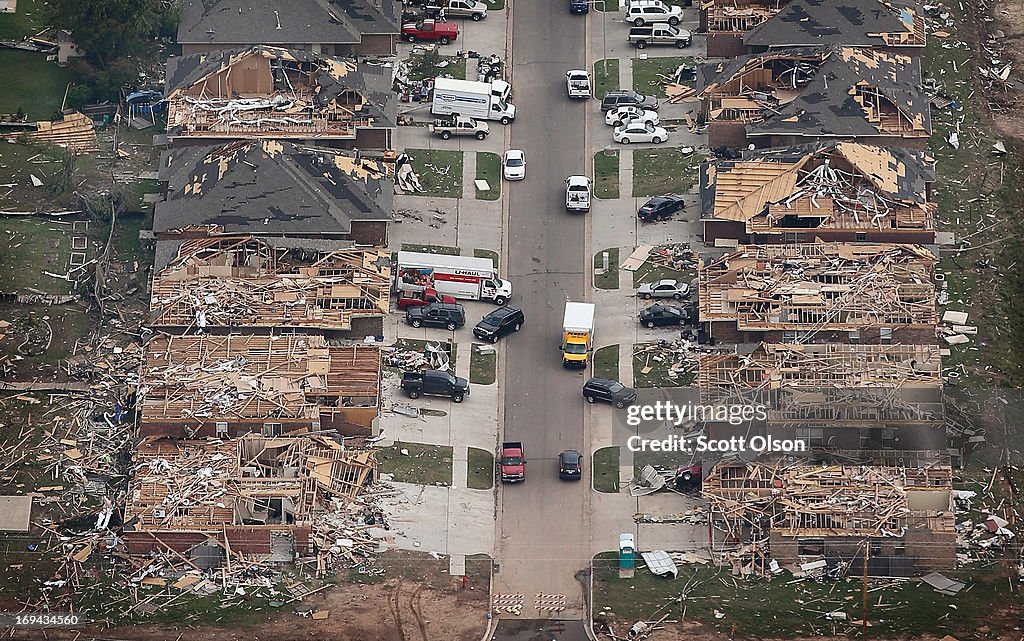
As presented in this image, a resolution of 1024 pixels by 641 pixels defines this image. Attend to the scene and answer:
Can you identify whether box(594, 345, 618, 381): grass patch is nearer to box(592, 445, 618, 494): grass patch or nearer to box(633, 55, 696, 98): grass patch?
box(592, 445, 618, 494): grass patch

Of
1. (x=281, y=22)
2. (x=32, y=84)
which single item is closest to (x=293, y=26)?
(x=281, y=22)

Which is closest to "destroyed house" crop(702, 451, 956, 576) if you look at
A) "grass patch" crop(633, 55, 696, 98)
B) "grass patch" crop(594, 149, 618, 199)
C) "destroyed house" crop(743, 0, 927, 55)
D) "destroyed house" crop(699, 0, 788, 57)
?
"grass patch" crop(594, 149, 618, 199)

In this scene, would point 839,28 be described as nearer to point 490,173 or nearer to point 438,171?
point 490,173

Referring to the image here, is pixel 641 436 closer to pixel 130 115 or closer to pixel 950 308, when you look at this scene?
pixel 950 308

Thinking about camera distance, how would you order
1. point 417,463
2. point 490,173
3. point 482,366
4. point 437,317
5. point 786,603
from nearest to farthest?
1. point 786,603
2. point 417,463
3. point 482,366
4. point 437,317
5. point 490,173

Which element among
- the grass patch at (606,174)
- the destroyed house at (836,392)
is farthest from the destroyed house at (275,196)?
the destroyed house at (836,392)

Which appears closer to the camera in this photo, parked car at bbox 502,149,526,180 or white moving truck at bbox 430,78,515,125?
parked car at bbox 502,149,526,180

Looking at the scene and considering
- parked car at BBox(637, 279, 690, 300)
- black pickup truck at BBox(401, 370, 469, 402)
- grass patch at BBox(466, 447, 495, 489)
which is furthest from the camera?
parked car at BBox(637, 279, 690, 300)
